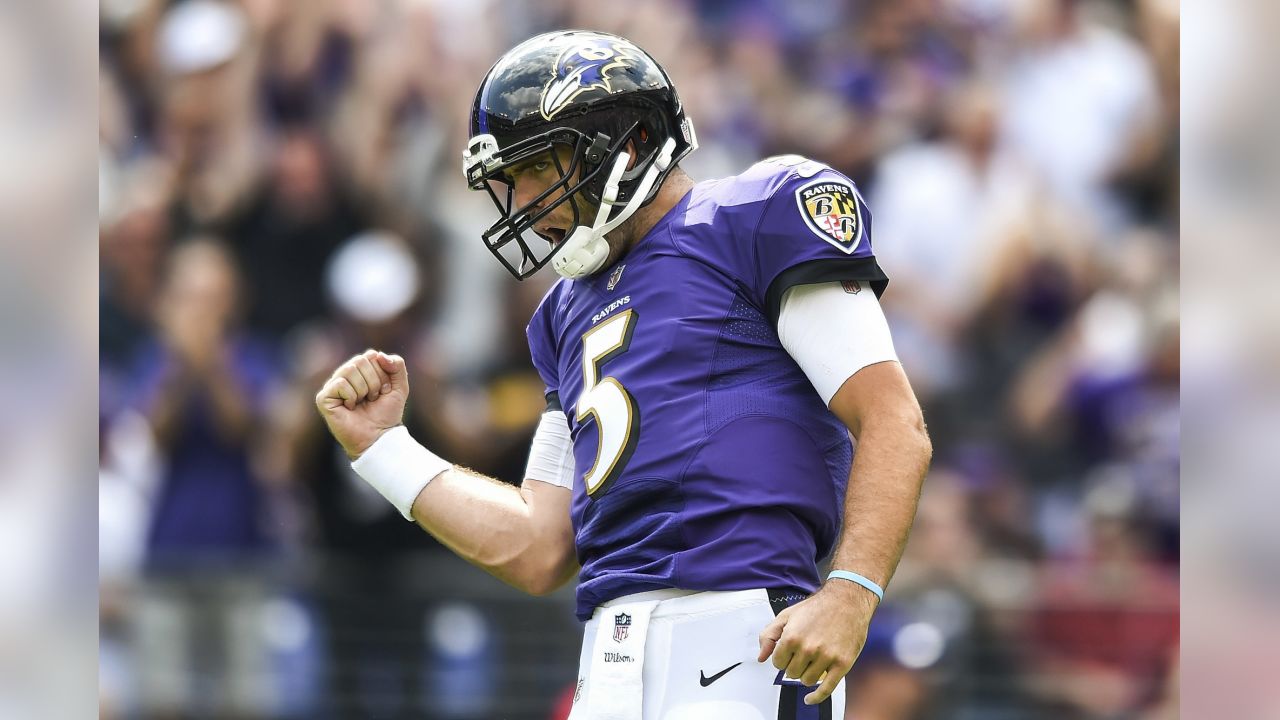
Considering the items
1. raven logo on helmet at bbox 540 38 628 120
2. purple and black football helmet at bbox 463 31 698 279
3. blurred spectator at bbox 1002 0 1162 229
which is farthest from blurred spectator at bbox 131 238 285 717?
raven logo on helmet at bbox 540 38 628 120

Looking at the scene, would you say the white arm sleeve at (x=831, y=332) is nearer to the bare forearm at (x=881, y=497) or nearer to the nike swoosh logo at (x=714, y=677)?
the bare forearm at (x=881, y=497)

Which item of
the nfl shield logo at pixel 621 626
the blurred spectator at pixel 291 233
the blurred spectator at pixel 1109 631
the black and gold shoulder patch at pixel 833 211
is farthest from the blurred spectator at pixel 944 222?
the nfl shield logo at pixel 621 626

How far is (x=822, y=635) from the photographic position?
8.32 ft

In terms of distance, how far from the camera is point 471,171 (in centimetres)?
313

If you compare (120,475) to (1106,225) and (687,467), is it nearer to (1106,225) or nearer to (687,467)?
(1106,225)

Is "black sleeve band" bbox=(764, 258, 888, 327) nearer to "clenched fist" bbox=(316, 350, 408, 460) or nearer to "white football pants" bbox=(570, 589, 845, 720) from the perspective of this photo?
"white football pants" bbox=(570, 589, 845, 720)

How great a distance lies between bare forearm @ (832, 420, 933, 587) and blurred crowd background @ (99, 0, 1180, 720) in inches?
148

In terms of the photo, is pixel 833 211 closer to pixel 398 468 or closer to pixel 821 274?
pixel 821 274

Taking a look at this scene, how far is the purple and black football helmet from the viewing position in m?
3.04

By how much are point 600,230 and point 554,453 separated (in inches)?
21.3

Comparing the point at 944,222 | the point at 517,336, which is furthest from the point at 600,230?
the point at 944,222
